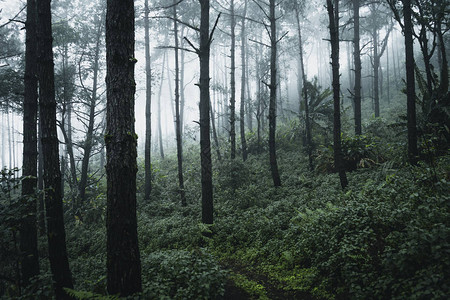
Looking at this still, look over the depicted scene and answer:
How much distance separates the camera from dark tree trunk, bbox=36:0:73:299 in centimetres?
434

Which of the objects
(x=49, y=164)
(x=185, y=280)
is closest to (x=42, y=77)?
(x=49, y=164)

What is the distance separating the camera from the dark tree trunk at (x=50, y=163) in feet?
14.2

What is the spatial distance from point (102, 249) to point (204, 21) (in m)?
7.84

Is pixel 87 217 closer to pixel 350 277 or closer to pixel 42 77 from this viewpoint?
pixel 42 77

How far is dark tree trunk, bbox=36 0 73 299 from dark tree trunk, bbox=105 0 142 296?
169cm

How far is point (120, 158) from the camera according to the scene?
3.41 m

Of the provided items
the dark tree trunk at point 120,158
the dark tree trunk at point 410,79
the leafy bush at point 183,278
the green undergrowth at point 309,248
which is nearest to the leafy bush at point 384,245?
the green undergrowth at point 309,248

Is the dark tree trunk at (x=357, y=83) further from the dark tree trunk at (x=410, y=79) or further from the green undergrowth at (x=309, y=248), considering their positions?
the dark tree trunk at (x=410, y=79)

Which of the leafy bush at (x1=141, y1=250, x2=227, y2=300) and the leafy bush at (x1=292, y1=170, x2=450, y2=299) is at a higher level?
the leafy bush at (x1=292, y1=170, x2=450, y2=299)

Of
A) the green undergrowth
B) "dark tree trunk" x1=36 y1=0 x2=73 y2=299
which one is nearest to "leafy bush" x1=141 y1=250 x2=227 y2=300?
the green undergrowth

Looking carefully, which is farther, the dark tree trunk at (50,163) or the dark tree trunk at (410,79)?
the dark tree trunk at (410,79)

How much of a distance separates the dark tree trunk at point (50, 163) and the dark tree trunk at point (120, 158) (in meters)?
1.69

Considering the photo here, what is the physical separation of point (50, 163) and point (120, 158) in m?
2.06

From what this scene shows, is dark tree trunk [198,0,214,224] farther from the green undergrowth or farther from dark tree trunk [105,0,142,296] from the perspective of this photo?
dark tree trunk [105,0,142,296]
